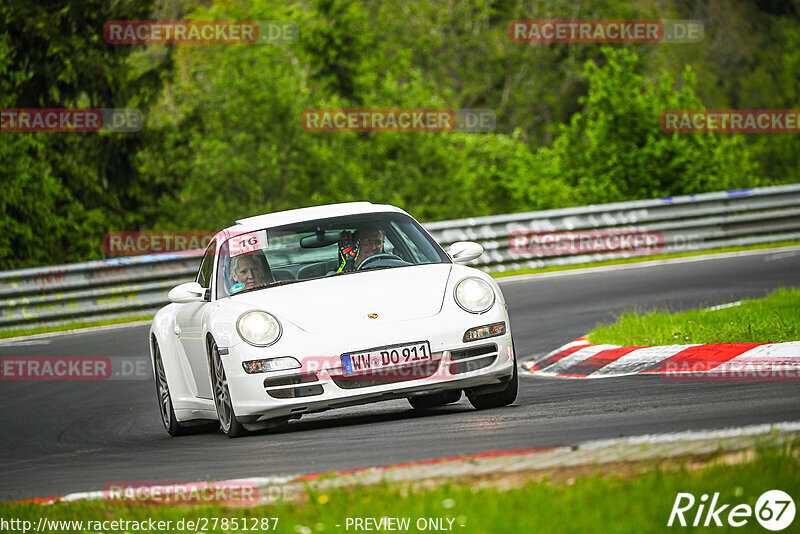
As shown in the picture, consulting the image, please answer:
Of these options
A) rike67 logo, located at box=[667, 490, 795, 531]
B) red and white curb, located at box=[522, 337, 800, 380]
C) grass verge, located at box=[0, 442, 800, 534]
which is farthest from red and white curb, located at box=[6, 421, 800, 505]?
red and white curb, located at box=[522, 337, 800, 380]

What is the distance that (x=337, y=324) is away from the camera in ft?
24.4

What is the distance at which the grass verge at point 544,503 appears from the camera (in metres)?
4.03

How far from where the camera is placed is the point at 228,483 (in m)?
5.49

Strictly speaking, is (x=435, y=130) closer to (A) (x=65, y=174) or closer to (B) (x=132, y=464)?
(A) (x=65, y=174)

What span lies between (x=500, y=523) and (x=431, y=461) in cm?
133

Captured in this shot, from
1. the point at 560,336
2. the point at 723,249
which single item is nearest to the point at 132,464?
the point at 560,336

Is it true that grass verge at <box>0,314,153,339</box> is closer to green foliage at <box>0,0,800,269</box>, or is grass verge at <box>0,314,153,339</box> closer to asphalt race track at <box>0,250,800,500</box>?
asphalt race track at <box>0,250,800,500</box>

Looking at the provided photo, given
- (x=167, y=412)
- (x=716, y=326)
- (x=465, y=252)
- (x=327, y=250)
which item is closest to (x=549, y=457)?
(x=465, y=252)

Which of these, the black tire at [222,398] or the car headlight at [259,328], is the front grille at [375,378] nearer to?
the car headlight at [259,328]

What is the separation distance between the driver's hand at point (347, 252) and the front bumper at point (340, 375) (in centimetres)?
130

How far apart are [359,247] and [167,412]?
197 centimetres

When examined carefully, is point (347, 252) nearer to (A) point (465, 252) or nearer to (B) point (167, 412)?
(A) point (465, 252)

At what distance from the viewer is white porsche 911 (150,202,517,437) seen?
7391 mm

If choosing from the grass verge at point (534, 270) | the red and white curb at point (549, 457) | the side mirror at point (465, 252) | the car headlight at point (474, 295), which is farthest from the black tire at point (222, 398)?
the grass verge at point (534, 270)
